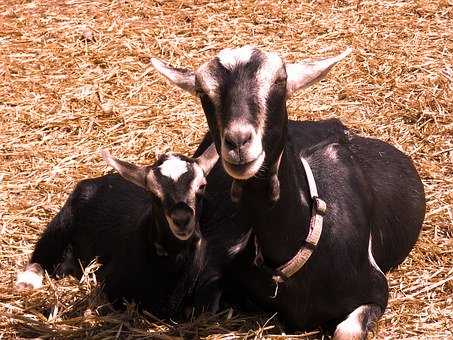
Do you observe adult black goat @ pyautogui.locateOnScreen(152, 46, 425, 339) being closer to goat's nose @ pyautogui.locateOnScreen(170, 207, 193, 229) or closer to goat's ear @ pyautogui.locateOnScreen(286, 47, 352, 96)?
goat's ear @ pyautogui.locateOnScreen(286, 47, 352, 96)

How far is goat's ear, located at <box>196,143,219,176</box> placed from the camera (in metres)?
5.92

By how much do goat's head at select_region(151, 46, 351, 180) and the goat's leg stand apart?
126cm

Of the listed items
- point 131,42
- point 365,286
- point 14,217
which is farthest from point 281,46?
point 365,286

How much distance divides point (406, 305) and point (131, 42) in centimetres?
485

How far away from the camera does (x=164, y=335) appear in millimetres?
5469

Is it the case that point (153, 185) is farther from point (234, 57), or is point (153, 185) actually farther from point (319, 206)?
point (234, 57)

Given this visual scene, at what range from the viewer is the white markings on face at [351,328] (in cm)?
521

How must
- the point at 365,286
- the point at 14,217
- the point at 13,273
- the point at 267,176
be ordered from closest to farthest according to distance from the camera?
the point at 267,176, the point at 365,286, the point at 13,273, the point at 14,217

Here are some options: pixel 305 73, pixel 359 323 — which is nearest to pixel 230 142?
pixel 305 73

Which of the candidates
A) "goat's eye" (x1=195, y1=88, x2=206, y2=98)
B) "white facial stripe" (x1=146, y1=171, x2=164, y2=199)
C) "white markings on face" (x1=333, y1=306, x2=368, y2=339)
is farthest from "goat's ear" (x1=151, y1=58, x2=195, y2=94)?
"white markings on face" (x1=333, y1=306, x2=368, y2=339)

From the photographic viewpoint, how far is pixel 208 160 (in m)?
5.96

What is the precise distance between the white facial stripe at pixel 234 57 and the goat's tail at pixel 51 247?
2590 millimetres

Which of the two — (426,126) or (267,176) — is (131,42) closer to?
(426,126)

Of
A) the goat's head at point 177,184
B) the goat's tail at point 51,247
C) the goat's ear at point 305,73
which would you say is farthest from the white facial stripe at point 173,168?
the goat's tail at point 51,247
